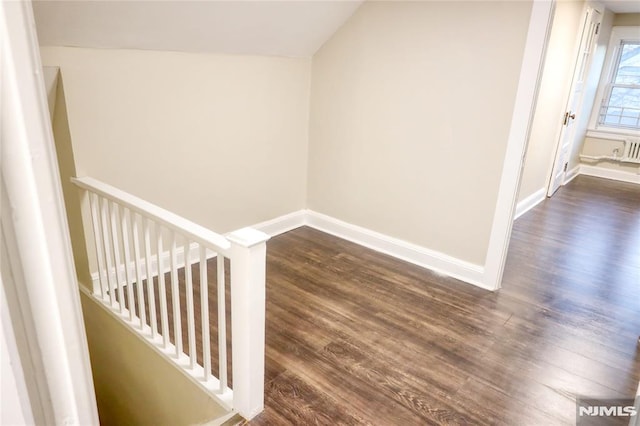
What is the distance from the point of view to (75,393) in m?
0.46

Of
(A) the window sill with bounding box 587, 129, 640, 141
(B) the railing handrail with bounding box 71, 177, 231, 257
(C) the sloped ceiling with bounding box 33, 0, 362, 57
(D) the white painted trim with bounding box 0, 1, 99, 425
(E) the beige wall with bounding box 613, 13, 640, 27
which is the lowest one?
(B) the railing handrail with bounding box 71, 177, 231, 257

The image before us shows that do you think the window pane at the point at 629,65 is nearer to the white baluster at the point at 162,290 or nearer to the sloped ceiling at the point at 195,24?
the sloped ceiling at the point at 195,24

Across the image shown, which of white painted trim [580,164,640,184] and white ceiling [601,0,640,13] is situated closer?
white ceiling [601,0,640,13]

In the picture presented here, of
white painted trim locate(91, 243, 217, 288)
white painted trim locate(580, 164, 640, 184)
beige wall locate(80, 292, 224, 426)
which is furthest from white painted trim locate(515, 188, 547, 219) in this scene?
beige wall locate(80, 292, 224, 426)

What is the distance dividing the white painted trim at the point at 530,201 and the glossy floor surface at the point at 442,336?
751mm

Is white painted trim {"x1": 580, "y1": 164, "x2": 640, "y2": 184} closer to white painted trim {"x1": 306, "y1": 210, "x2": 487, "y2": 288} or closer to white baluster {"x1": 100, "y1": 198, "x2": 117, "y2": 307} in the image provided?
white painted trim {"x1": 306, "y1": 210, "x2": 487, "y2": 288}

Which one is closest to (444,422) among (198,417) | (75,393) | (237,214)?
(198,417)

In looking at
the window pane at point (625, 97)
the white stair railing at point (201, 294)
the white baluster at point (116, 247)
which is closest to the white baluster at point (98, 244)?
the white stair railing at point (201, 294)

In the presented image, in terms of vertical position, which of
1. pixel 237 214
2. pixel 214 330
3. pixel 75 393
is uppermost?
pixel 75 393

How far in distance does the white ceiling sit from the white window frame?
0.32m

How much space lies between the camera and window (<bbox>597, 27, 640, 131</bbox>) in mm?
5766

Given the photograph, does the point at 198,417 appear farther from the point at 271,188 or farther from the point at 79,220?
the point at 271,188

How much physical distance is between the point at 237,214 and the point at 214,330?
44.7 inches

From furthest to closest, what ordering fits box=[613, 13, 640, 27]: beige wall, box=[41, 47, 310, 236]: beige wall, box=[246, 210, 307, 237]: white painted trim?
1. box=[613, 13, 640, 27]: beige wall
2. box=[246, 210, 307, 237]: white painted trim
3. box=[41, 47, 310, 236]: beige wall
